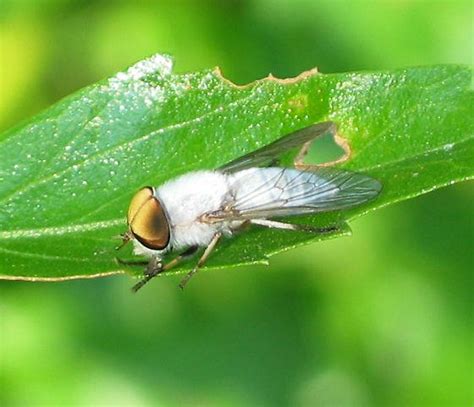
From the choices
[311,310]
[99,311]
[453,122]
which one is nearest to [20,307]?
[99,311]

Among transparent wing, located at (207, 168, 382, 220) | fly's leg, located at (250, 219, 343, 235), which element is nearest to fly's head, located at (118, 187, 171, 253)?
transparent wing, located at (207, 168, 382, 220)

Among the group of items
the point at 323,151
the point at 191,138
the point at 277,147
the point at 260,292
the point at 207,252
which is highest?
the point at 323,151

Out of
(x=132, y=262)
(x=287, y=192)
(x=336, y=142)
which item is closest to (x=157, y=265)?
(x=132, y=262)

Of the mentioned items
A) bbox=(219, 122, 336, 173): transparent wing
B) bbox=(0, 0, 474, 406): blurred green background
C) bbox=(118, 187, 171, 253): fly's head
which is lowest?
bbox=(118, 187, 171, 253): fly's head

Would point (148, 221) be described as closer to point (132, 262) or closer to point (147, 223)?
point (147, 223)

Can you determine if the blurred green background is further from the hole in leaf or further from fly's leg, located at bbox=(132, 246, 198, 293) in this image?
fly's leg, located at bbox=(132, 246, 198, 293)

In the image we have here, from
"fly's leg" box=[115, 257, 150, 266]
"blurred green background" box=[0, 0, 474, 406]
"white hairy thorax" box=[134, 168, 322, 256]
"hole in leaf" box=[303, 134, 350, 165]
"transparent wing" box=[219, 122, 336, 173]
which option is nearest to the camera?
"fly's leg" box=[115, 257, 150, 266]

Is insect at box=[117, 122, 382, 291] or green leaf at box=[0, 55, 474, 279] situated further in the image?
insect at box=[117, 122, 382, 291]
